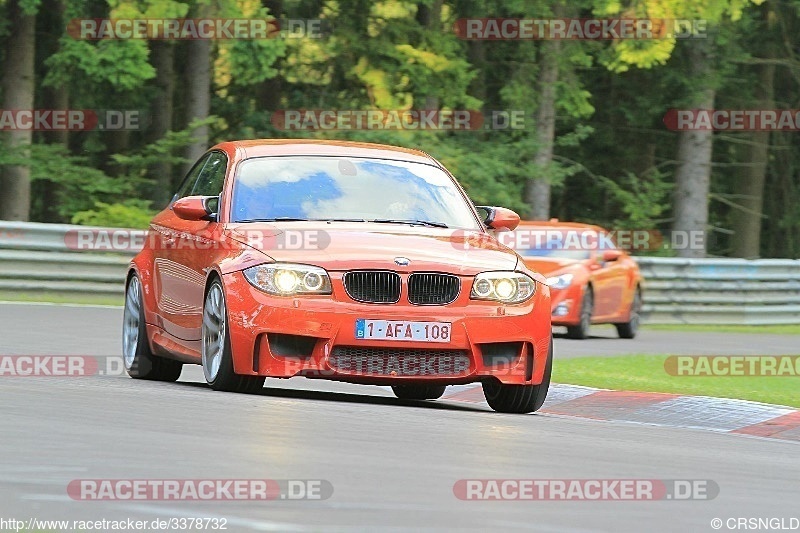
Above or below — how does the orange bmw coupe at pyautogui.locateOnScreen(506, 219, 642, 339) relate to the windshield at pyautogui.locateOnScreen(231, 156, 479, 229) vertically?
below

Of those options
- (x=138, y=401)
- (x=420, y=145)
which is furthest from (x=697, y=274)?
(x=138, y=401)

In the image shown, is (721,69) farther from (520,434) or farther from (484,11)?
(520,434)

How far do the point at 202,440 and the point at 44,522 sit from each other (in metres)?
2.30

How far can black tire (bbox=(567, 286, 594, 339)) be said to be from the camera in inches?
937

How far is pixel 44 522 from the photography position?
670 centimetres

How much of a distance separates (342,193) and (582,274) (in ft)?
39.8

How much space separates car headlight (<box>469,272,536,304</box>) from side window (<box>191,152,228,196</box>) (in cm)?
213

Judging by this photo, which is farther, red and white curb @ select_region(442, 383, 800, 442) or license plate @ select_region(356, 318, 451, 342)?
red and white curb @ select_region(442, 383, 800, 442)

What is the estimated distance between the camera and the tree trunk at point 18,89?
35625mm

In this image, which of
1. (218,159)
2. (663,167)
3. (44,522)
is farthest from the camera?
(663,167)

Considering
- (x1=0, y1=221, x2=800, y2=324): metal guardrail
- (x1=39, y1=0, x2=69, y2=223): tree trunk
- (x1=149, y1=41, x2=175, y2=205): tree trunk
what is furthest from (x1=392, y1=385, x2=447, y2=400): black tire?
(x1=149, y1=41, x2=175, y2=205): tree trunk

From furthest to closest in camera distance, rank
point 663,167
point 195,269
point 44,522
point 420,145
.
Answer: point 663,167 < point 420,145 < point 195,269 < point 44,522

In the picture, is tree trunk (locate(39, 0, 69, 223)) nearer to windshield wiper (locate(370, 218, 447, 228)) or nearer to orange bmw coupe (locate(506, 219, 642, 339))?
orange bmw coupe (locate(506, 219, 642, 339))

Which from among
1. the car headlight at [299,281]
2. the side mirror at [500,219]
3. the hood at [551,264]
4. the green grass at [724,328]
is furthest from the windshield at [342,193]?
the green grass at [724,328]
